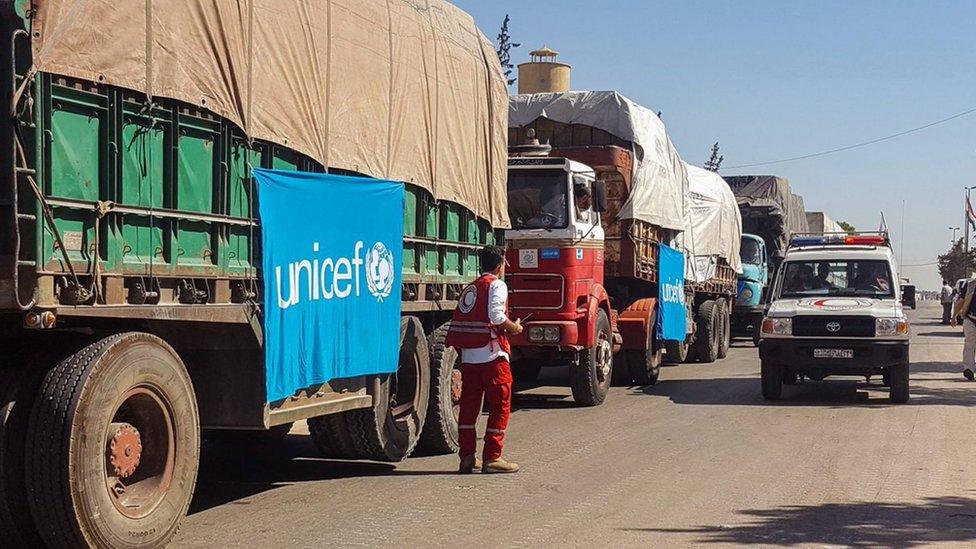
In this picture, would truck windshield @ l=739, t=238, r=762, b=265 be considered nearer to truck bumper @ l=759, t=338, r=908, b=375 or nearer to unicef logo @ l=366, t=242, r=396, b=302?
truck bumper @ l=759, t=338, r=908, b=375

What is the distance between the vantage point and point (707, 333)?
21969 millimetres

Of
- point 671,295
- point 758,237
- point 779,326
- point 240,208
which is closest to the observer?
point 240,208

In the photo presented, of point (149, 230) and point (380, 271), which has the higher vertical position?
point (149, 230)

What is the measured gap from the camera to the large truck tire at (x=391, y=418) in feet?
30.9

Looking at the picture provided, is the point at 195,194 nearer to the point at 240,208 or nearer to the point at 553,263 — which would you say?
the point at 240,208

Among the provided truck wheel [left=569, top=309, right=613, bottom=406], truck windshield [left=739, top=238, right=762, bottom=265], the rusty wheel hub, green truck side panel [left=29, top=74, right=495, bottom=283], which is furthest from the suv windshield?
truck windshield [left=739, top=238, right=762, bottom=265]

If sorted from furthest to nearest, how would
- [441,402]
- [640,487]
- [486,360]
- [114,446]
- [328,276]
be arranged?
[441,402] < [486,360] < [640,487] < [328,276] < [114,446]

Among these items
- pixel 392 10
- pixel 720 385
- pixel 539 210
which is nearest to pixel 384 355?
pixel 392 10

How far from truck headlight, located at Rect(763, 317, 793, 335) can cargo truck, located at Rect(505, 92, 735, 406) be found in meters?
2.02

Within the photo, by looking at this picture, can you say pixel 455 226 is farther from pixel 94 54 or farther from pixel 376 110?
pixel 94 54

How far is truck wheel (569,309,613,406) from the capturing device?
46.9 feet

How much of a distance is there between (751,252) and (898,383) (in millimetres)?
13972

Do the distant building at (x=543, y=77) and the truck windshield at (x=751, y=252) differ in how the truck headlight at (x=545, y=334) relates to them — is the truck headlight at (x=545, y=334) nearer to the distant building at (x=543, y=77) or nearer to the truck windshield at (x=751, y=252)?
the distant building at (x=543, y=77)

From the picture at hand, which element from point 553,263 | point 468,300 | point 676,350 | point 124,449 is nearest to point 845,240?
point 676,350
